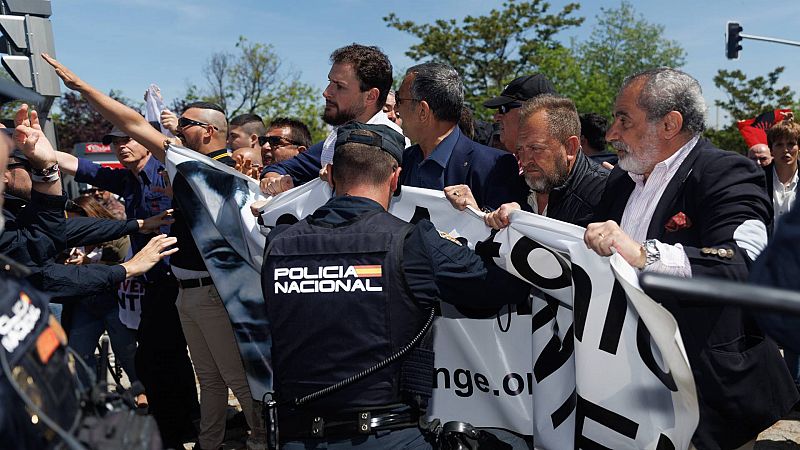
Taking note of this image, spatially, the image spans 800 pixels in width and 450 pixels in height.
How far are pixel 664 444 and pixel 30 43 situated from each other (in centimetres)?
546

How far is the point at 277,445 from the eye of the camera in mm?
2975

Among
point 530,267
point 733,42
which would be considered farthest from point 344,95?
point 733,42

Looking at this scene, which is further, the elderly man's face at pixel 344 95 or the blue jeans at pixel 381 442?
the elderly man's face at pixel 344 95

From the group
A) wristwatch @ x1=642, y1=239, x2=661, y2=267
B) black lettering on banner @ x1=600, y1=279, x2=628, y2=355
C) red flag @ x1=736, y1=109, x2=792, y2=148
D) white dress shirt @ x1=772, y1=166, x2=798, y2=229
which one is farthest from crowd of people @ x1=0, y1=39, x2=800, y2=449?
red flag @ x1=736, y1=109, x2=792, y2=148

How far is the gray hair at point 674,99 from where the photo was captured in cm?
315

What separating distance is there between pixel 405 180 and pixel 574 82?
4109 centimetres

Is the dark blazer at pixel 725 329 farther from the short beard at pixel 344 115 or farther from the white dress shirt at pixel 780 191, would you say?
the white dress shirt at pixel 780 191

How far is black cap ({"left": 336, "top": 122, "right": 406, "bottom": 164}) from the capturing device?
308 cm

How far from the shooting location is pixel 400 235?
2.81 meters

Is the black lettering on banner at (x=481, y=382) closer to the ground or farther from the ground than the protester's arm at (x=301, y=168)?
closer to the ground

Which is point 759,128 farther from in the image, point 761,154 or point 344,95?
point 344,95

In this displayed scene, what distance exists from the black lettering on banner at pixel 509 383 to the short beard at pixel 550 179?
3.07 feet

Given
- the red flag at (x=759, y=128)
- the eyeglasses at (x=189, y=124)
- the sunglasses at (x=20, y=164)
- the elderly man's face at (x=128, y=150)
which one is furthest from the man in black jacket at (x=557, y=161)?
the red flag at (x=759, y=128)

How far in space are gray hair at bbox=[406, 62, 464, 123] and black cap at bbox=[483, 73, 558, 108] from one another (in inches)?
45.6
